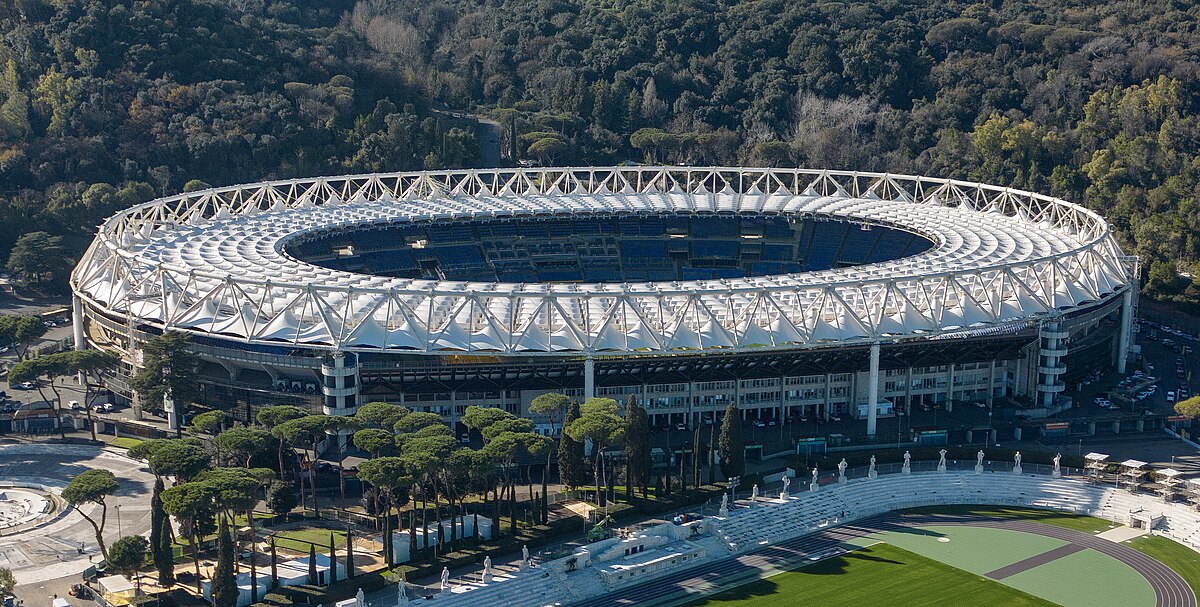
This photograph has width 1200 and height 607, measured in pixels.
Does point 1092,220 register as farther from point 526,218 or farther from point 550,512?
point 550,512

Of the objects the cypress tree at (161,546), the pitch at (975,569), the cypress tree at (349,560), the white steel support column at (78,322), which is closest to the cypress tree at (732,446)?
the pitch at (975,569)

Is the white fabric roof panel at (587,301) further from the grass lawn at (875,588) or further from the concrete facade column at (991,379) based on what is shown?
the grass lawn at (875,588)

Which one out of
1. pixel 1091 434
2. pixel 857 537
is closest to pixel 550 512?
pixel 857 537

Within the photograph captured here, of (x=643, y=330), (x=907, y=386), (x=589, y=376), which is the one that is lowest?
(x=907, y=386)

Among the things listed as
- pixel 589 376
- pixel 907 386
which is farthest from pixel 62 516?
pixel 907 386

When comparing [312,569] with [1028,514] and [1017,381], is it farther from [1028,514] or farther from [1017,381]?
[1017,381]
